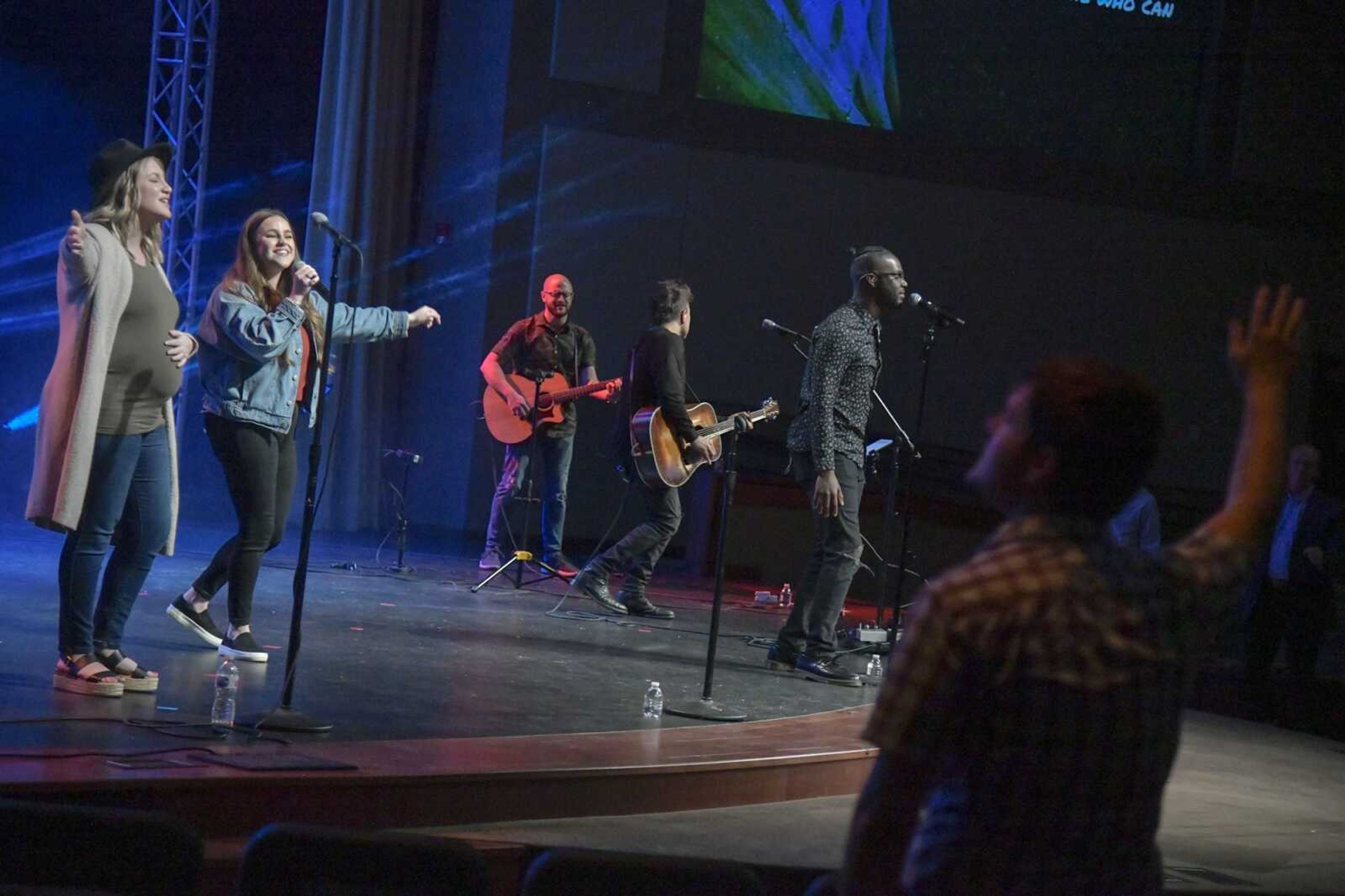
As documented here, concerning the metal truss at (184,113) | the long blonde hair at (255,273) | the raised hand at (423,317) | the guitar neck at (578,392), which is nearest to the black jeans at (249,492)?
the long blonde hair at (255,273)

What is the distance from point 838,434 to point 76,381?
292cm

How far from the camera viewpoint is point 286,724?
4.24 metres

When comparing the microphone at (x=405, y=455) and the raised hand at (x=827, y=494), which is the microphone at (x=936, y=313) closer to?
the raised hand at (x=827, y=494)

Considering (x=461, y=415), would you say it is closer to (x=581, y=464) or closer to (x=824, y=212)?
(x=581, y=464)

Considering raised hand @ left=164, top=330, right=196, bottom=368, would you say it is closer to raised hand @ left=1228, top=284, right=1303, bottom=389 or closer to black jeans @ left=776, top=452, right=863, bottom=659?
black jeans @ left=776, top=452, right=863, bottom=659

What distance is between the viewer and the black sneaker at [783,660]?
638cm

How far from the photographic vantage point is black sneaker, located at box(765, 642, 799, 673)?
6.38 m

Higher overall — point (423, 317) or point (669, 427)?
point (423, 317)

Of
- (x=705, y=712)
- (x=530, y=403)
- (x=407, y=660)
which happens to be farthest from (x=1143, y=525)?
(x=407, y=660)

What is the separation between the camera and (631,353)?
7.77 m

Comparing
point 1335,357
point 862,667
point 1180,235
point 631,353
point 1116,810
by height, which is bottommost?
point 862,667

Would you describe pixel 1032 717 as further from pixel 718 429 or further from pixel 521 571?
pixel 521 571

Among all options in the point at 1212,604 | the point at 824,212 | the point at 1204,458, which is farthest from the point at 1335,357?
the point at 1212,604

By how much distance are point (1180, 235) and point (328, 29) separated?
7.05m
